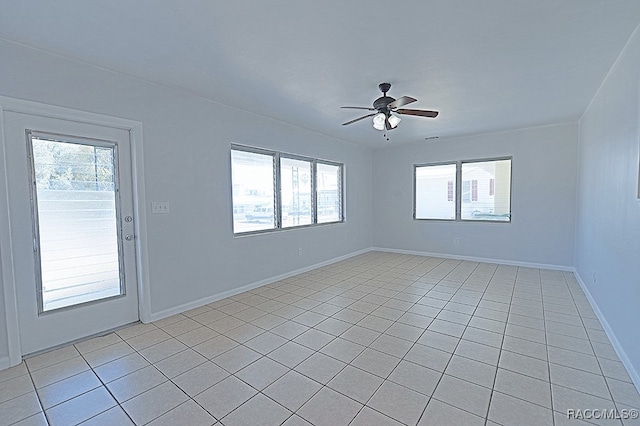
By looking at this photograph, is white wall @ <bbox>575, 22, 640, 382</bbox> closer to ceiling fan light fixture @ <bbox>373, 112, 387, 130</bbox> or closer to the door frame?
ceiling fan light fixture @ <bbox>373, 112, 387, 130</bbox>

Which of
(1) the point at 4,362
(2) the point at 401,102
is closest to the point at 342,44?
(2) the point at 401,102

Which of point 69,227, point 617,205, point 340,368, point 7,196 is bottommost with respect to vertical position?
point 340,368

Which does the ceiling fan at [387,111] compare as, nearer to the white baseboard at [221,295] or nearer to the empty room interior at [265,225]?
the empty room interior at [265,225]

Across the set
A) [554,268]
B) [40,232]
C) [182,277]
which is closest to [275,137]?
[182,277]

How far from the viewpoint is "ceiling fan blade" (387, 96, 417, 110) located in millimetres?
2770

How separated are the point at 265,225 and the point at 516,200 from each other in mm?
4598

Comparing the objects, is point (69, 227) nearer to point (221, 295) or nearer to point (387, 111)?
point (221, 295)

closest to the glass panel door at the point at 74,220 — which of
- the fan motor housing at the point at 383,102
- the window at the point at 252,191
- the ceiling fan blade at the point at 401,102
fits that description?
the window at the point at 252,191

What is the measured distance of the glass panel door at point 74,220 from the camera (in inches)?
99.0

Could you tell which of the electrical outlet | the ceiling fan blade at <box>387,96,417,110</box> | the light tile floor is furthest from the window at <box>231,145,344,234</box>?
the ceiling fan blade at <box>387,96,417,110</box>

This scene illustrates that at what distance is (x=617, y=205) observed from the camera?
257 centimetres

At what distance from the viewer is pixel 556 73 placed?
2.91 metres

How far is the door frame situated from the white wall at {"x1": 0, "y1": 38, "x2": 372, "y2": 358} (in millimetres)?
53

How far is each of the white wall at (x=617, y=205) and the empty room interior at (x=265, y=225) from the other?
0.04m
